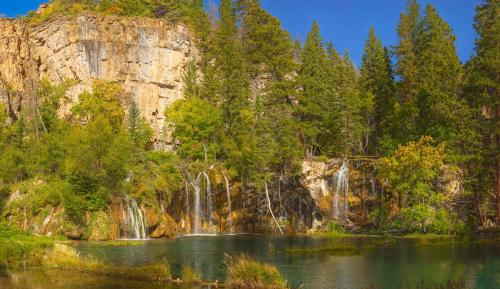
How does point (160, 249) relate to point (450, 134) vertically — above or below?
below

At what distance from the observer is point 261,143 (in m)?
65.4

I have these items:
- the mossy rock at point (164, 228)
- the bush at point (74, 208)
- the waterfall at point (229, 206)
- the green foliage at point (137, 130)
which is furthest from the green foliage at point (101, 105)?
the bush at point (74, 208)

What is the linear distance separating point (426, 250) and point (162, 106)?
49.9 m

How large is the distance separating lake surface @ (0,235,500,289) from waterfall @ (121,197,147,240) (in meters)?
7.01

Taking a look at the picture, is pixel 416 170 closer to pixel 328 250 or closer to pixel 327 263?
pixel 328 250

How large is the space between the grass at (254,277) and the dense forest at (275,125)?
30322 mm

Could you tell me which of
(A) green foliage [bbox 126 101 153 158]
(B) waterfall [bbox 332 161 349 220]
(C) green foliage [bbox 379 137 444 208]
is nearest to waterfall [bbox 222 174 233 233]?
(A) green foliage [bbox 126 101 153 158]

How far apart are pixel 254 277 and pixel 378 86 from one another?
57.6 meters

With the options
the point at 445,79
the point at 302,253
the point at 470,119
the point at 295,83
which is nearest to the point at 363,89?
the point at 295,83

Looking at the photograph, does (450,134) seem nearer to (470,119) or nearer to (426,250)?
(470,119)

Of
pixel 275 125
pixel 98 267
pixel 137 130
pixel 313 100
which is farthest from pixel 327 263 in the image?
pixel 137 130

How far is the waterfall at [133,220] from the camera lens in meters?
53.8

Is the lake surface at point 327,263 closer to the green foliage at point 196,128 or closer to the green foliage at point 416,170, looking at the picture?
the green foliage at point 416,170

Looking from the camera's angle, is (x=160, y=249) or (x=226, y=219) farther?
(x=226, y=219)
